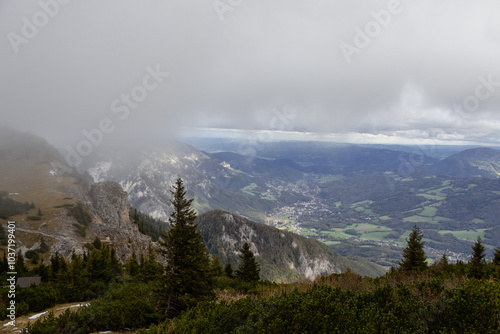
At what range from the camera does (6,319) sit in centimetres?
1408

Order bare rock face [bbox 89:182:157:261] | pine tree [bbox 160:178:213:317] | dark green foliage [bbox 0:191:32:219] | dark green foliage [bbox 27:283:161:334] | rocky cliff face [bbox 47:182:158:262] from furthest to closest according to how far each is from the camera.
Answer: bare rock face [bbox 89:182:157:261]
dark green foliage [bbox 0:191:32:219]
rocky cliff face [bbox 47:182:158:262]
pine tree [bbox 160:178:213:317]
dark green foliage [bbox 27:283:161:334]

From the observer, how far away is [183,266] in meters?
16.8

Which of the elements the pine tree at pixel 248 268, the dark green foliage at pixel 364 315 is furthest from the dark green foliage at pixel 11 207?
the dark green foliage at pixel 364 315

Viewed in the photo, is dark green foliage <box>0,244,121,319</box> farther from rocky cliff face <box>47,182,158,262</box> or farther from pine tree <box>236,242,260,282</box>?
rocky cliff face <box>47,182,158,262</box>

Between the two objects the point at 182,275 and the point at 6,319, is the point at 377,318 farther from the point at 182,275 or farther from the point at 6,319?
the point at 6,319

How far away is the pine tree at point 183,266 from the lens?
15.7 metres

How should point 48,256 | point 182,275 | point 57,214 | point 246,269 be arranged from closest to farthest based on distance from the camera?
1. point 182,275
2. point 246,269
3. point 48,256
4. point 57,214

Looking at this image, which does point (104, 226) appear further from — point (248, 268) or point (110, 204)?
point (248, 268)

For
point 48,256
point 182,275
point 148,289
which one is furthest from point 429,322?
point 48,256

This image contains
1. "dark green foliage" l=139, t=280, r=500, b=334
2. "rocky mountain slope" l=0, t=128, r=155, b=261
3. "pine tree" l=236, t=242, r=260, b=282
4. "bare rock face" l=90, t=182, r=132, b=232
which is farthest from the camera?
"bare rock face" l=90, t=182, r=132, b=232

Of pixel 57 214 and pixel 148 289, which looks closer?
pixel 148 289

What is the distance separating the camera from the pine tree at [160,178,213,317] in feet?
51.5

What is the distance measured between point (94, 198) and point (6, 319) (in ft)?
359

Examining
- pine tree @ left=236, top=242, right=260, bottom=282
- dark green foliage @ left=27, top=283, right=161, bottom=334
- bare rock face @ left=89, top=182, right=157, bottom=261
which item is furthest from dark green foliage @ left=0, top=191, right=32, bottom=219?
dark green foliage @ left=27, top=283, right=161, bottom=334
